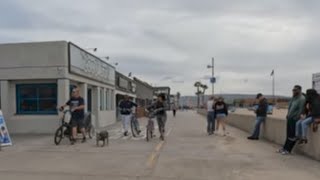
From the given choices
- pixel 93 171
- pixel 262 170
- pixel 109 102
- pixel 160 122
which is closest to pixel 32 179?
pixel 93 171

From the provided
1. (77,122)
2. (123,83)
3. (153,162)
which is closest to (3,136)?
(77,122)

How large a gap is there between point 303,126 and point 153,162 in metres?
4.14

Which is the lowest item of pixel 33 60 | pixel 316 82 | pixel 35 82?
pixel 316 82

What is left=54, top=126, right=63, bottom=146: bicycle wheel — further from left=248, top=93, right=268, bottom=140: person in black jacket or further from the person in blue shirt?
left=248, top=93, right=268, bottom=140: person in black jacket

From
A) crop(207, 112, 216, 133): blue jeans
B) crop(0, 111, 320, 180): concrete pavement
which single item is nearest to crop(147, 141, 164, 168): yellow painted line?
crop(0, 111, 320, 180): concrete pavement

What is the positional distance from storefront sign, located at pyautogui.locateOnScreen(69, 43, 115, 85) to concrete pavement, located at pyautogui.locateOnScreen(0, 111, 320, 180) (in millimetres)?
8028

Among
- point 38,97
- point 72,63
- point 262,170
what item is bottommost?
point 262,170

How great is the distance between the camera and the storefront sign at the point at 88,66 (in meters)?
24.6

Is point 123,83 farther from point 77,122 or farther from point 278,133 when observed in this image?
point 278,133

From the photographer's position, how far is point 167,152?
14711 mm

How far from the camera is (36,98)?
78.9ft

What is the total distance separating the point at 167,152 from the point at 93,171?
160 inches

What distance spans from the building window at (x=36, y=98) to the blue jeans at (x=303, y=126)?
42.5 ft

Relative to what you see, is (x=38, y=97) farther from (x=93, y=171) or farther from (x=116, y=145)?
(x=93, y=171)
